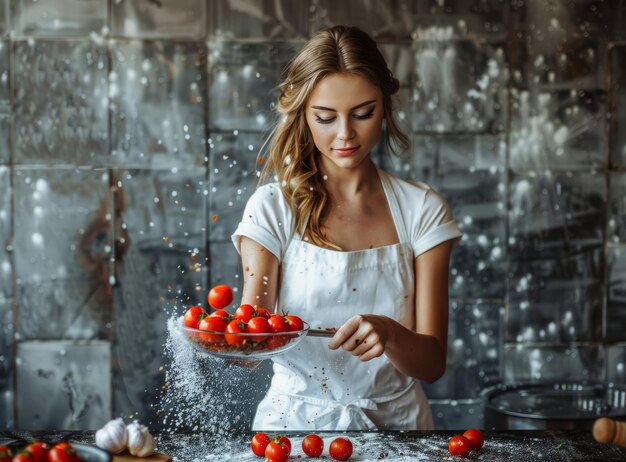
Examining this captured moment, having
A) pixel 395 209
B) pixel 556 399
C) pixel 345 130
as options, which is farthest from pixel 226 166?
pixel 556 399

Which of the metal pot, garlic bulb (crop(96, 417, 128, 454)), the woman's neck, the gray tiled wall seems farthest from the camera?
the gray tiled wall

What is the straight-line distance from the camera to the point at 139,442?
1685 millimetres

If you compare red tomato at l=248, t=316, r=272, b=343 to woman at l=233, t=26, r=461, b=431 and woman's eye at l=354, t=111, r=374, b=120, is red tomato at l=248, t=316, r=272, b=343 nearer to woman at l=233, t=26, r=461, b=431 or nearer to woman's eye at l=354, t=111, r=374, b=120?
woman at l=233, t=26, r=461, b=431

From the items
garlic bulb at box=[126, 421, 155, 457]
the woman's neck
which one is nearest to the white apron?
the woman's neck

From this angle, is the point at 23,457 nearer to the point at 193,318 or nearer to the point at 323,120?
the point at 193,318

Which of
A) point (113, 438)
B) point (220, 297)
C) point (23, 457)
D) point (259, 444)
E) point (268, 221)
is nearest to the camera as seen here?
point (23, 457)

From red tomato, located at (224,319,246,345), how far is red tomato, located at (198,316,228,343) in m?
0.01

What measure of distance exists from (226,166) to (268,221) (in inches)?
47.2

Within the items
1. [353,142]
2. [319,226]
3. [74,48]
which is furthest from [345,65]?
[74,48]

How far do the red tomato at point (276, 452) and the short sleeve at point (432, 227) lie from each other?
86cm

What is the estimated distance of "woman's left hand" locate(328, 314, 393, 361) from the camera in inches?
75.8

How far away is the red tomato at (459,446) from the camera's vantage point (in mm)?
1817

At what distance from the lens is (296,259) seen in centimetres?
236

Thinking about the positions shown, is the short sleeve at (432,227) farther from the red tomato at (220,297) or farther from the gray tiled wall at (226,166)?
the gray tiled wall at (226,166)
